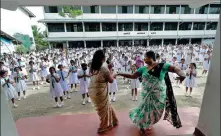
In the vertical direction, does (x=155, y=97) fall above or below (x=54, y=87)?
→ above

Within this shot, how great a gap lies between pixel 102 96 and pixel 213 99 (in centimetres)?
146

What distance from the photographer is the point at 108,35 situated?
2114 cm

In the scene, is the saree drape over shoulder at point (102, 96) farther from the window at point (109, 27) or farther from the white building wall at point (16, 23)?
the white building wall at point (16, 23)

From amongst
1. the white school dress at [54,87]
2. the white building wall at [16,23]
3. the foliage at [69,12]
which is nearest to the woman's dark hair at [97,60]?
the white school dress at [54,87]

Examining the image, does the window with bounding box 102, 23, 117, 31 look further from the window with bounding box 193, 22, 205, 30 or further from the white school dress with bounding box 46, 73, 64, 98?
the white school dress with bounding box 46, 73, 64, 98

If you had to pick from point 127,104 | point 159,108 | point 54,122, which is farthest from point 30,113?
point 159,108

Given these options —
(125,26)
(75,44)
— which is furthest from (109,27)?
(75,44)

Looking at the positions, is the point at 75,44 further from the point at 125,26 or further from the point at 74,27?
the point at 125,26

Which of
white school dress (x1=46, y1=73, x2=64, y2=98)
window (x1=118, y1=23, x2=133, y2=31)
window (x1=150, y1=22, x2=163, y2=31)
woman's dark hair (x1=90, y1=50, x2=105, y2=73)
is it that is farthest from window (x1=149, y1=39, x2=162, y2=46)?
woman's dark hair (x1=90, y1=50, x2=105, y2=73)

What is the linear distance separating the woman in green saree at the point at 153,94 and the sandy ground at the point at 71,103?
2.31 meters

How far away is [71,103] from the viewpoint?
5.39 meters

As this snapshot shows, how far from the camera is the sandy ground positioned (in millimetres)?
4754

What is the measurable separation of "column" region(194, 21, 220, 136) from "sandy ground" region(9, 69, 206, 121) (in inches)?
114

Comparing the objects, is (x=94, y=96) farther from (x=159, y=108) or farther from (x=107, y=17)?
(x=107, y=17)
